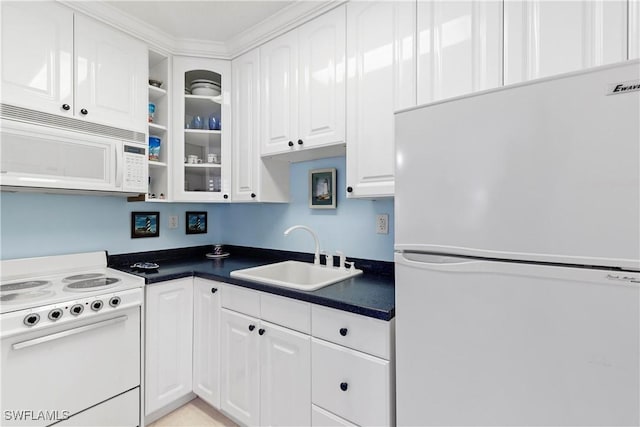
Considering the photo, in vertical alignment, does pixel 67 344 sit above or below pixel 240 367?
above

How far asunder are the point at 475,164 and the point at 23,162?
2.06 meters

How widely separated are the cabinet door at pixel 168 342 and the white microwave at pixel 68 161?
27.3 inches

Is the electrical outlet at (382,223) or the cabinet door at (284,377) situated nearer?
the cabinet door at (284,377)

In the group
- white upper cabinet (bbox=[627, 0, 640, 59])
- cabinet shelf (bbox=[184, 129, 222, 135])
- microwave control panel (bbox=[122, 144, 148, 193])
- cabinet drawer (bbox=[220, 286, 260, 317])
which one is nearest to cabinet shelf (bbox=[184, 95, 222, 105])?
cabinet shelf (bbox=[184, 129, 222, 135])

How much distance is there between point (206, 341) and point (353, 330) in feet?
3.66

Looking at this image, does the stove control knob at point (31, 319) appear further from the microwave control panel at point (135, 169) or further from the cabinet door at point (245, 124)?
the cabinet door at point (245, 124)

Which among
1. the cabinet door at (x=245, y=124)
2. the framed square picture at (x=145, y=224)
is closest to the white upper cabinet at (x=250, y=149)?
the cabinet door at (x=245, y=124)

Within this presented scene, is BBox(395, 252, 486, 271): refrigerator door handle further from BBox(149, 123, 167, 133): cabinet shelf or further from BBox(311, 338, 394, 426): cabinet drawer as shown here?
BBox(149, 123, 167, 133): cabinet shelf

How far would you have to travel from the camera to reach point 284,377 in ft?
4.90

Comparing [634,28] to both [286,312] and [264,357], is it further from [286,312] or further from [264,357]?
[264,357]

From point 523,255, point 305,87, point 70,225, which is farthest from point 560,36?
point 70,225

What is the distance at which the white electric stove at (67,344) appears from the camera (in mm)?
1321

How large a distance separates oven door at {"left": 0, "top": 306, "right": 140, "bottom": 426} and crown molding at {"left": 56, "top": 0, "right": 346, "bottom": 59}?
5.71 ft

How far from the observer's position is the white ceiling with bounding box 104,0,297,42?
1793mm
